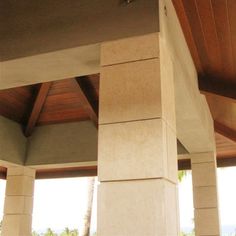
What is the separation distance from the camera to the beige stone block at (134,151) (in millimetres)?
1935

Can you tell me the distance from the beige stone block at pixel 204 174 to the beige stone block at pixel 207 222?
1.41ft

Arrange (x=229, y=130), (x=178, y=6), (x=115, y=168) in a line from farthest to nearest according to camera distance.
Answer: (x=229, y=130), (x=178, y=6), (x=115, y=168)

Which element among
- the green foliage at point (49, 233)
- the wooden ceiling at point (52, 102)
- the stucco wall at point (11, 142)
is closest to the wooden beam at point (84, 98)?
the wooden ceiling at point (52, 102)

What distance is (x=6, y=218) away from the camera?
6426 millimetres

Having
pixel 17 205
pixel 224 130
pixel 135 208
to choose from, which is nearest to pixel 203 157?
pixel 224 130

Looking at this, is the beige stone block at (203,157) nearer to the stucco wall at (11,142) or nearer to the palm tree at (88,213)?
the stucco wall at (11,142)

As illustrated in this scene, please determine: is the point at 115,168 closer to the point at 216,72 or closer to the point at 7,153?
the point at 216,72

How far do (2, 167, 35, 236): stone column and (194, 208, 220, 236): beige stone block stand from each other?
125 inches

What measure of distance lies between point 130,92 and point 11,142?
14.2 feet

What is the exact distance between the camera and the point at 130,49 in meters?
2.18

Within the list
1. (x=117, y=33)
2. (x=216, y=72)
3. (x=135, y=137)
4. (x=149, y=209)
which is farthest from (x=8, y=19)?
(x=216, y=72)

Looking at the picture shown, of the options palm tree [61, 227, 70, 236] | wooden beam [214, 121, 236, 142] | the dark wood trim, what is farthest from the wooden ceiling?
palm tree [61, 227, 70, 236]

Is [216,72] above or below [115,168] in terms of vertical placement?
above

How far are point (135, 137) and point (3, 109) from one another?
14.0ft
